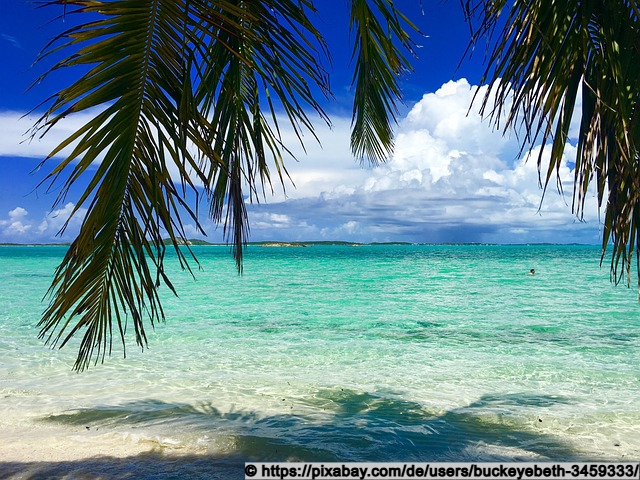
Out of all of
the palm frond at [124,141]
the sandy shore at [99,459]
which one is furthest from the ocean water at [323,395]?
the palm frond at [124,141]

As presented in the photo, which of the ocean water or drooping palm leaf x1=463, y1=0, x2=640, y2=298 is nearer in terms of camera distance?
drooping palm leaf x1=463, y1=0, x2=640, y2=298

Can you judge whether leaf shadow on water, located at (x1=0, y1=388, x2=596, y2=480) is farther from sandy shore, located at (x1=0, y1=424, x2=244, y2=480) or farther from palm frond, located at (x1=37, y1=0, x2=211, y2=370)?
palm frond, located at (x1=37, y1=0, x2=211, y2=370)

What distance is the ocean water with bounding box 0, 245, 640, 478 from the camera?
13.4 ft

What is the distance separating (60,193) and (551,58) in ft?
6.74

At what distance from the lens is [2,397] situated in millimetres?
5707

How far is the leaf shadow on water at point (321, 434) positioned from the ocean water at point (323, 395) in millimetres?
21

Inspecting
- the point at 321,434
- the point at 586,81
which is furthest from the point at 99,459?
the point at 586,81

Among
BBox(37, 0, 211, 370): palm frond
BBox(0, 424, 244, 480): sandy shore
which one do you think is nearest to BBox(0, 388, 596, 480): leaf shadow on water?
BBox(0, 424, 244, 480): sandy shore

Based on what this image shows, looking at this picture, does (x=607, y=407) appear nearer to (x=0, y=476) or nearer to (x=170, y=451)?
(x=170, y=451)

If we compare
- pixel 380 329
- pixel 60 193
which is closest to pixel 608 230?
pixel 60 193

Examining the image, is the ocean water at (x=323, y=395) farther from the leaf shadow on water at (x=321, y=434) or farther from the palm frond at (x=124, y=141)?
the palm frond at (x=124, y=141)

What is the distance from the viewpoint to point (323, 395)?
5.91m

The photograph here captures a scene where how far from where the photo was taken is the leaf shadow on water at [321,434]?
3676 millimetres

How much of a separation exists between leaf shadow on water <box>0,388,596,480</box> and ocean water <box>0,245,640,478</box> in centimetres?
2
